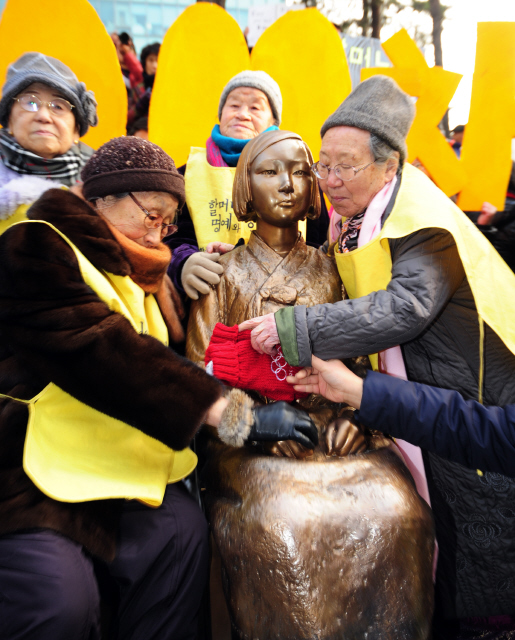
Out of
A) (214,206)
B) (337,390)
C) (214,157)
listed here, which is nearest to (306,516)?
(337,390)

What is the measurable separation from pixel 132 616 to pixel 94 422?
71 cm

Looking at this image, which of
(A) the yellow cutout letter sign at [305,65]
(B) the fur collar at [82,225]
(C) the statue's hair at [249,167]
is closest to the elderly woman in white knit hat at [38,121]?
(B) the fur collar at [82,225]

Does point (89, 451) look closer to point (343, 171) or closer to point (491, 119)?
point (343, 171)

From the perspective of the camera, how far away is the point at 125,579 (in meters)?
1.63

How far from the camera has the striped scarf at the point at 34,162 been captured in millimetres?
2518

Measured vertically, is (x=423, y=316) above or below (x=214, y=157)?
below

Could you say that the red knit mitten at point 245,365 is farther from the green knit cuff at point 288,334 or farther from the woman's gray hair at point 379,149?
the woman's gray hair at point 379,149

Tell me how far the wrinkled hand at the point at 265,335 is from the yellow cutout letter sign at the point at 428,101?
2.49 meters

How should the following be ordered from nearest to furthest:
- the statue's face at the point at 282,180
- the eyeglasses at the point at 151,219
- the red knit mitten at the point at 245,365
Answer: the red knit mitten at the point at 245,365 → the eyeglasses at the point at 151,219 → the statue's face at the point at 282,180

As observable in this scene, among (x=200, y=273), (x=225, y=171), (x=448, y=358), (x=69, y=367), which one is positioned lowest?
(x=448, y=358)

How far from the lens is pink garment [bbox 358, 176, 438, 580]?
6.14ft

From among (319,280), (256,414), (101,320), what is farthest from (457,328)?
(101,320)

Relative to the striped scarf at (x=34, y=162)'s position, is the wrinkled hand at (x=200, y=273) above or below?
below

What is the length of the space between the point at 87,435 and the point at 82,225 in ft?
2.57
